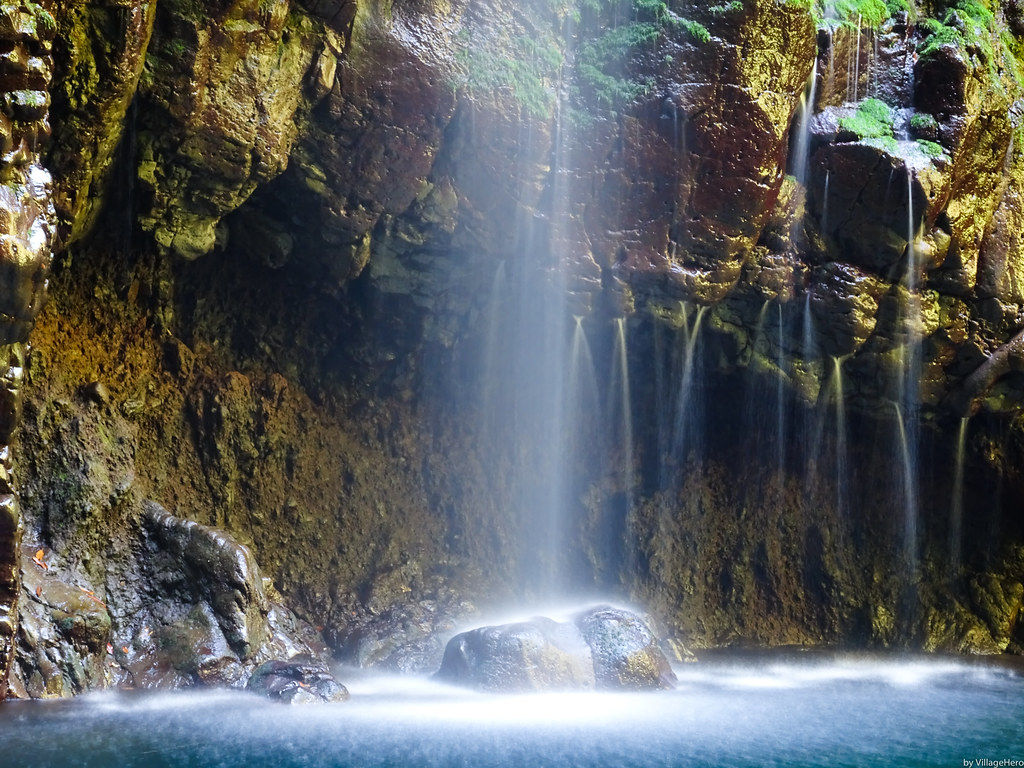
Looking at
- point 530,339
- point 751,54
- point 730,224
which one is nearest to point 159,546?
point 530,339

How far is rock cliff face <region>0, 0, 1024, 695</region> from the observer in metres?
9.58

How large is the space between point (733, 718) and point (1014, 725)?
3.30 metres

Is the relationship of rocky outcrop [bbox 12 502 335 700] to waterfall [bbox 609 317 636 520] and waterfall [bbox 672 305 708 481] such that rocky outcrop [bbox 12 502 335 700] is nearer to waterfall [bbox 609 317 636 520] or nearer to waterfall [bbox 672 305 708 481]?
waterfall [bbox 609 317 636 520]

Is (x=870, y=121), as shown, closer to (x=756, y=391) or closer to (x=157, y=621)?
(x=756, y=391)

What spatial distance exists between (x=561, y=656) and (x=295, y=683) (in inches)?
126

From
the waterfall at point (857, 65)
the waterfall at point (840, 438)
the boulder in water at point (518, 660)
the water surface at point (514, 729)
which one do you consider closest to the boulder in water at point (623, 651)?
the boulder in water at point (518, 660)

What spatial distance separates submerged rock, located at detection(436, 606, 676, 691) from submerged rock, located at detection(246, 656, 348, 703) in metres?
1.65

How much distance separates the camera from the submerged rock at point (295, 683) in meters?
9.52

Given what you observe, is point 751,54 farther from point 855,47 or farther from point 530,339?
point 530,339

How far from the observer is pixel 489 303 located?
13.9 m

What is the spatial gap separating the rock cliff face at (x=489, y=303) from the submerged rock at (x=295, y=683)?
51 cm

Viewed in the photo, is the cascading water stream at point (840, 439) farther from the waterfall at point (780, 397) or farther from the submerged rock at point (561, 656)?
the submerged rock at point (561, 656)

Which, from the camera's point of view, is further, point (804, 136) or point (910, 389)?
point (910, 389)

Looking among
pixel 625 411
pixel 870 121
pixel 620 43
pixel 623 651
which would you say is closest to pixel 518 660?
pixel 623 651
